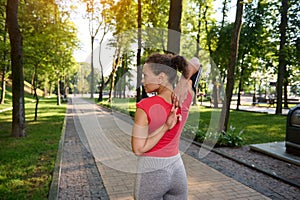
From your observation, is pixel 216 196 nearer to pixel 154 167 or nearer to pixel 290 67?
pixel 154 167

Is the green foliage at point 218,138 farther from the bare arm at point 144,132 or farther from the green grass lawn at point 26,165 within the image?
the bare arm at point 144,132

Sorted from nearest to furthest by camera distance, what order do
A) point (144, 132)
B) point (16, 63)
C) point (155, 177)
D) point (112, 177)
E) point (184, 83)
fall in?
point (144, 132) < point (155, 177) < point (184, 83) < point (112, 177) < point (16, 63)

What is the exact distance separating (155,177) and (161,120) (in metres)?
0.42

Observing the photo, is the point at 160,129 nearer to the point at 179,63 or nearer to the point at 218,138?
the point at 179,63

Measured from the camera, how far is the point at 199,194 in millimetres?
4094

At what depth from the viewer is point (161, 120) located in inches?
62.4

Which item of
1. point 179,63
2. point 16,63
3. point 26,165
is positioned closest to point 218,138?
point 26,165

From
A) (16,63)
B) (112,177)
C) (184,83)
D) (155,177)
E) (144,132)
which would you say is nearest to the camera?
(144,132)

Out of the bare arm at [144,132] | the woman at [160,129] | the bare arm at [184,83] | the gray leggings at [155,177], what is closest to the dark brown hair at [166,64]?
the woman at [160,129]

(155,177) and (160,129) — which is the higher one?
(160,129)

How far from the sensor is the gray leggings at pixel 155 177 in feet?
5.56

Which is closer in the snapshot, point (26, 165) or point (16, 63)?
point (26, 165)

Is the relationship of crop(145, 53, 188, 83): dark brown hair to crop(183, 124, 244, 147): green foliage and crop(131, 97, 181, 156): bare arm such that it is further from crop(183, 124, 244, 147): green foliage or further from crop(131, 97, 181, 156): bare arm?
crop(183, 124, 244, 147): green foliage

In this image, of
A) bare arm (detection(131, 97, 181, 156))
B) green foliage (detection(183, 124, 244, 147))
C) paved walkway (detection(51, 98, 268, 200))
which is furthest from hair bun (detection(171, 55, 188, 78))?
green foliage (detection(183, 124, 244, 147))
